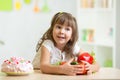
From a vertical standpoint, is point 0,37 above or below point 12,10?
below

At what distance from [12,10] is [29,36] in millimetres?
370

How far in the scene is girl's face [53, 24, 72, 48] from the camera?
2.24 m

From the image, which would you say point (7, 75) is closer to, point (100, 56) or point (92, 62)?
point (92, 62)

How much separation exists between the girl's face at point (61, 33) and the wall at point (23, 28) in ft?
5.75

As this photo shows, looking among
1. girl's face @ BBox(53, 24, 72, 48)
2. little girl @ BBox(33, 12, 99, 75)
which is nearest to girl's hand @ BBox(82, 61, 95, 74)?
little girl @ BBox(33, 12, 99, 75)

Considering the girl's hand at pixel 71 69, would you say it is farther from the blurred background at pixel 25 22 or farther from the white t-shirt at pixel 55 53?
the blurred background at pixel 25 22

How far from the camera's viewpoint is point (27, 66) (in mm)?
2025

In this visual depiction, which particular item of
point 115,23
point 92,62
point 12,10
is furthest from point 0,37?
point 92,62

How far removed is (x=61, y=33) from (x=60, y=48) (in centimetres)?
18

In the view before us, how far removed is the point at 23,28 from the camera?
13.2ft

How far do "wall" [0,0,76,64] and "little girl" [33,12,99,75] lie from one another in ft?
5.15

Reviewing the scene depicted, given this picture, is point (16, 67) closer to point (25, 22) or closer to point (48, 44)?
point (48, 44)

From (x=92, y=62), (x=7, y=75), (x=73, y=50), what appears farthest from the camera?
(x=73, y=50)

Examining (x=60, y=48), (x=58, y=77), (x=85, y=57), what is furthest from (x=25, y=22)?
(x=58, y=77)
